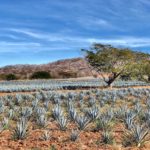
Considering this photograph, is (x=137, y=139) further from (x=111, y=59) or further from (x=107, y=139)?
(x=111, y=59)

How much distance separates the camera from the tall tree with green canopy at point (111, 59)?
4316 cm

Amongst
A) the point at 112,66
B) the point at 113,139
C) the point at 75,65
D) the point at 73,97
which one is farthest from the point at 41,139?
the point at 75,65

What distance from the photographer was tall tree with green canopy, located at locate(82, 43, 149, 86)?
43.2m

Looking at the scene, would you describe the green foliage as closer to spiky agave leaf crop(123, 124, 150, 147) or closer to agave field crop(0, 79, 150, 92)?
spiky agave leaf crop(123, 124, 150, 147)

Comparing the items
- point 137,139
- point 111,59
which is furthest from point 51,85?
point 137,139

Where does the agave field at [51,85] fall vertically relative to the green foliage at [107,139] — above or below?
above

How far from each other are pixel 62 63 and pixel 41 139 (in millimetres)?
A: 149561

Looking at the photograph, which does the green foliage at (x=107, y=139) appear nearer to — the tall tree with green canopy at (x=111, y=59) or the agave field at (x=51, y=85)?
the agave field at (x=51, y=85)

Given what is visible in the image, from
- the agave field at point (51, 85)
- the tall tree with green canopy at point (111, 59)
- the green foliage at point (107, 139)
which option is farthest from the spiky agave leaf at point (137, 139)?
the tall tree with green canopy at point (111, 59)

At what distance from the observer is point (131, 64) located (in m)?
44.2

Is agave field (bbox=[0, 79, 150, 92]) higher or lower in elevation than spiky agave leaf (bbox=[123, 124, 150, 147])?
higher

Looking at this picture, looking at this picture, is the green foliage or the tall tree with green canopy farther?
the tall tree with green canopy

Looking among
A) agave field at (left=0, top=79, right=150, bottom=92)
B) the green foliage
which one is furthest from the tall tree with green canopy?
the green foliage

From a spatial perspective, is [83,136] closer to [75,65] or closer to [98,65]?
[98,65]
